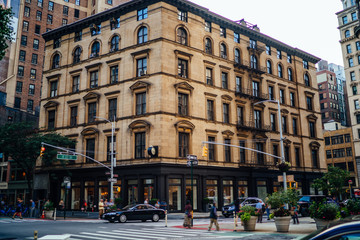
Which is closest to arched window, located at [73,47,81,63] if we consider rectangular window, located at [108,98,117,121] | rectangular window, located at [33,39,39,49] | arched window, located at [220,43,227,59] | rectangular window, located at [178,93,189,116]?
rectangular window, located at [108,98,117,121]

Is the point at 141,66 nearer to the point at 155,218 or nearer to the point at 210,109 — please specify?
the point at 210,109

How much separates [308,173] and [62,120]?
36.8 m

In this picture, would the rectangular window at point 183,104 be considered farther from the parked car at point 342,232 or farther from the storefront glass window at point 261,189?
the parked car at point 342,232

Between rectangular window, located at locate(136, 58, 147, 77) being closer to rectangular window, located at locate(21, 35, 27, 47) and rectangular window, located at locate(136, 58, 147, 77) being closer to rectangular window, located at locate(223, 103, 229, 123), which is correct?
rectangular window, located at locate(223, 103, 229, 123)

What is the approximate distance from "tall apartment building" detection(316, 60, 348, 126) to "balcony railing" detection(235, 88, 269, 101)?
54.6 meters

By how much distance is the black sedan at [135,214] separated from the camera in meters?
27.4

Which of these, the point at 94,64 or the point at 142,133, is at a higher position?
the point at 94,64

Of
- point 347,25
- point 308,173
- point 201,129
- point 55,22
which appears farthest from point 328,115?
point 55,22

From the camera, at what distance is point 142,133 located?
3794 cm

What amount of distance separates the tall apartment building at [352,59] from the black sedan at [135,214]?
2087 inches

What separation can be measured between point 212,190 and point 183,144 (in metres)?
6.98

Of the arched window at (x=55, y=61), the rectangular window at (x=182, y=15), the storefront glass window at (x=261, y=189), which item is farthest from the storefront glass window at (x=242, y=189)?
the arched window at (x=55, y=61)

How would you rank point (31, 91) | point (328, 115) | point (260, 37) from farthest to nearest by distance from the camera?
1. point (328, 115)
2. point (31, 91)
3. point (260, 37)

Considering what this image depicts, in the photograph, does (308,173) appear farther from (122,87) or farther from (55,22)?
(55,22)
